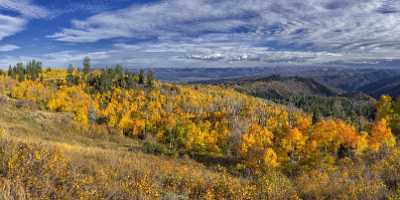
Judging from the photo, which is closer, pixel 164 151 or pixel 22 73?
pixel 164 151

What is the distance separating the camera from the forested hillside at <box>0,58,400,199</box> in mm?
8867

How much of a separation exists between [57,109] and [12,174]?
129m

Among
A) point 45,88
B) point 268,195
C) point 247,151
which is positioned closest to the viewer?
point 268,195

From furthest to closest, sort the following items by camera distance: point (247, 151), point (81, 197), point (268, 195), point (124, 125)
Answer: point (124, 125) < point (247, 151) < point (268, 195) < point (81, 197)

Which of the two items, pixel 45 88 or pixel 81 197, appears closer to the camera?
pixel 81 197

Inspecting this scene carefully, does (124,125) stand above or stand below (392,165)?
below

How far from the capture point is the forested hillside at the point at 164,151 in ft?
29.1

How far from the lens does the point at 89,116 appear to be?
13100 cm

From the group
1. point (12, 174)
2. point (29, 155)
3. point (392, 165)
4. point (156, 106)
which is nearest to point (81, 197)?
point (12, 174)

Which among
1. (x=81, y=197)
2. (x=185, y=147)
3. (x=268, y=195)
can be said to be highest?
(x=81, y=197)

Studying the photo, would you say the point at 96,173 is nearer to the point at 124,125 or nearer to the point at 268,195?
the point at 268,195

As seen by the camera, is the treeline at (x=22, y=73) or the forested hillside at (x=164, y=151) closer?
the forested hillside at (x=164, y=151)

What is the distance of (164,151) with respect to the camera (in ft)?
190

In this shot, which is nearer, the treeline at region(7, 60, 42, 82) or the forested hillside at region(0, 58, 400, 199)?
the forested hillside at region(0, 58, 400, 199)
